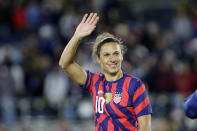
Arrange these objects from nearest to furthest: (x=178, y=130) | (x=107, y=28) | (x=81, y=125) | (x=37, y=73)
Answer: (x=178, y=130) → (x=81, y=125) → (x=37, y=73) → (x=107, y=28)

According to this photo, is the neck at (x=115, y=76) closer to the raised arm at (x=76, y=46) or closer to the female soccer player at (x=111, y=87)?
the female soccer player at (x=111, y=87)

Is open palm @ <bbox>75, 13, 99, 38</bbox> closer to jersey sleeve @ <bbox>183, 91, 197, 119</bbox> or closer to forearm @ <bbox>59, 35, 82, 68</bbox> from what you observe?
forearm @ <bbox>59, 35, 82, 68</bbox>

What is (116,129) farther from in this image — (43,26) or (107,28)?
(43,26)

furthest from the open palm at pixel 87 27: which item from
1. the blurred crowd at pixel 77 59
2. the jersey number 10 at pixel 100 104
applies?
the blurred crowd at pixel 77 59

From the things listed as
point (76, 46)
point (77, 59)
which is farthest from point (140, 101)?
point (77, 59)

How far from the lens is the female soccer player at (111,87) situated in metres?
4.60

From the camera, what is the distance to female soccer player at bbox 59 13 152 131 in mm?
4598

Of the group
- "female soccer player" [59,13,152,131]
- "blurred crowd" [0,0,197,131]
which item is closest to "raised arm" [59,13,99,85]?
"female soccer player" [59,13,152,131]

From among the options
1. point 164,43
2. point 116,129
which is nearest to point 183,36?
point 164,43

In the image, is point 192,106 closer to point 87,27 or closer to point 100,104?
point 100,104

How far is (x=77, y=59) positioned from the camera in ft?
35.2

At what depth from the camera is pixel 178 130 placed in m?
8.87

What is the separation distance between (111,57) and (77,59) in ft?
19.9

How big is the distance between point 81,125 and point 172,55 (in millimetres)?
2529
